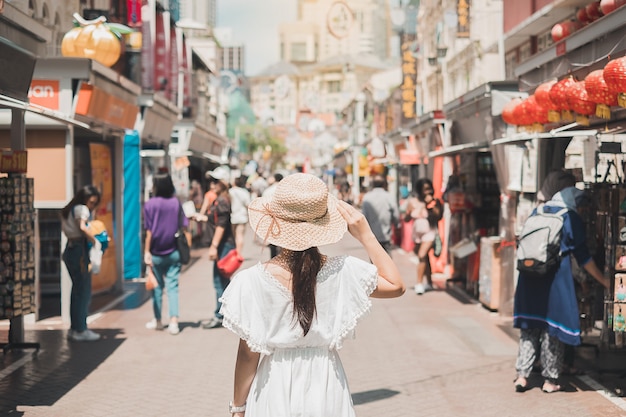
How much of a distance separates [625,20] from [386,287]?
4.61 metres

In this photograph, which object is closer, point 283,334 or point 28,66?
point 283,334

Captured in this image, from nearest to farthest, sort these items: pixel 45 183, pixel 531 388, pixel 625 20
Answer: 1. pixel 625 20
2. pixel 531 388
3. pixel 45 183

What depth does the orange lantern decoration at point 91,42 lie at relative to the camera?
43.3 feet

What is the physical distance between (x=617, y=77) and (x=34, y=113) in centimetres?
546

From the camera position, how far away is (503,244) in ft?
39.2

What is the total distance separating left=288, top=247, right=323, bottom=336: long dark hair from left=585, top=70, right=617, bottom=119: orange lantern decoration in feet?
14.8

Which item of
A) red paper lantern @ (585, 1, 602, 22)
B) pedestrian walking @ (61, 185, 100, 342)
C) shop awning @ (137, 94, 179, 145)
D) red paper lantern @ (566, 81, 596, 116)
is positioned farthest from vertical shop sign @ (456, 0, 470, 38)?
red paper lantern @ (566, 81, 596, 116)

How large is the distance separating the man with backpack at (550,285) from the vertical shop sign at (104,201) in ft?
24.6

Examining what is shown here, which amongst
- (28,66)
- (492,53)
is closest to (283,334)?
(28,66)

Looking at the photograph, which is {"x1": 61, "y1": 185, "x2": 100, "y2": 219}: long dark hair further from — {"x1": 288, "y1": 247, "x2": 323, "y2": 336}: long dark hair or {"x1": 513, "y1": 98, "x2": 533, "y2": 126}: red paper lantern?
{"x1": 288, "y1": 247, "x2": 323, "y2": 336}: long dark hair

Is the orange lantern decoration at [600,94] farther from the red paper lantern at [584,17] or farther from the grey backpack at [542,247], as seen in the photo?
the red paper lantern at [584,17]

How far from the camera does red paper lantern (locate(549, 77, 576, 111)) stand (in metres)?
8.48

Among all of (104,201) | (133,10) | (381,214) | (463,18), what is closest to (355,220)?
(381,214)

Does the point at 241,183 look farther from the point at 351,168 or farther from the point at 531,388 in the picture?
the point at 351,168
